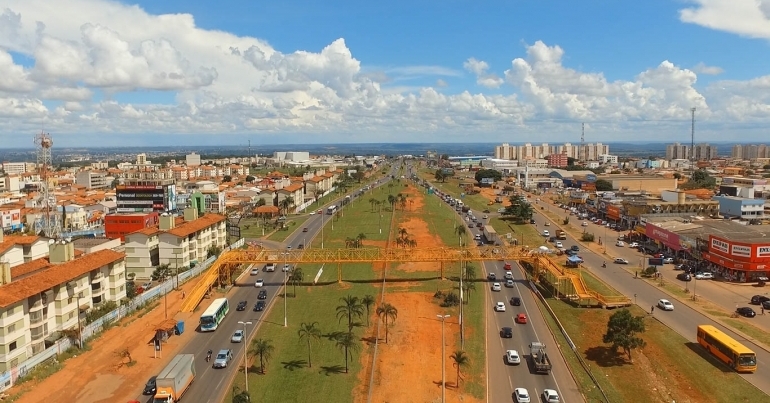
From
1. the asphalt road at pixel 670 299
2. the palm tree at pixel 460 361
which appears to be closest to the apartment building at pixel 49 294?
the palm tree at pixel 460 361

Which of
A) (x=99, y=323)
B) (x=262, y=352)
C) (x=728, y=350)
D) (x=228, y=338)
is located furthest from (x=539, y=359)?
(x=99, y=323)

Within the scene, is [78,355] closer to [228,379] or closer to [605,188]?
[228,379]

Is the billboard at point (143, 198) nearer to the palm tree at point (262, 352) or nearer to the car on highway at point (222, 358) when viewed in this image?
the car on highway at point (222, 358)

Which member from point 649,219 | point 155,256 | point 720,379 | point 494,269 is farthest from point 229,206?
point 720,379

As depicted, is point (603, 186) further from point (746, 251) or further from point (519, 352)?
point (519, 352)

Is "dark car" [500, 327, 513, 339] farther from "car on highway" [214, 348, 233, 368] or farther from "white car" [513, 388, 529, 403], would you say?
"car on highway" [214, 348, 233, 368]
